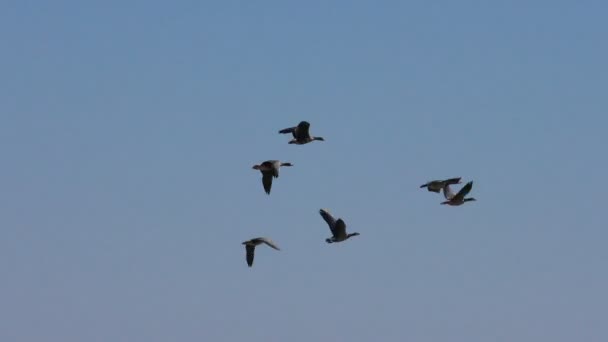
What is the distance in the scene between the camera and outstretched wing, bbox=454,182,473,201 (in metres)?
90.3

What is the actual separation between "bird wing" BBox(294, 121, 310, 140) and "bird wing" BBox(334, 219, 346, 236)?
16.3 ft

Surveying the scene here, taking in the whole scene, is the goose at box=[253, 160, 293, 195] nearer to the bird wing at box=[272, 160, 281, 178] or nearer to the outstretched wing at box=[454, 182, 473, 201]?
the bird wing at box=[272, 160, 281, 178]

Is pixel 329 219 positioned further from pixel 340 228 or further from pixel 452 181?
pixel 452 181

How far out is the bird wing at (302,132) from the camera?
90.0 metres

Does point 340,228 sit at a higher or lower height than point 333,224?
lower

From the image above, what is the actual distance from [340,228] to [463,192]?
23.4 feet

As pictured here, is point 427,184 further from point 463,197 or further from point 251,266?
point 251,266

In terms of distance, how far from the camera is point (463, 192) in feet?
299

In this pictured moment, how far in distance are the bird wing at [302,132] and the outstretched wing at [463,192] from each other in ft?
29.1

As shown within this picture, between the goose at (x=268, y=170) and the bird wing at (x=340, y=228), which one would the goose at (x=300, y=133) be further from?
the bird wing at (x=340, y=228)

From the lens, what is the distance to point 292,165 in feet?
328

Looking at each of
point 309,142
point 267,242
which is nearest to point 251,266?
point 267,242

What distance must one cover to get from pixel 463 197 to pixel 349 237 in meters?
6.92

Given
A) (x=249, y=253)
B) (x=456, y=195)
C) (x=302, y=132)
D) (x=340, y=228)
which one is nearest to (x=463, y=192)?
(x=456, y=195)
